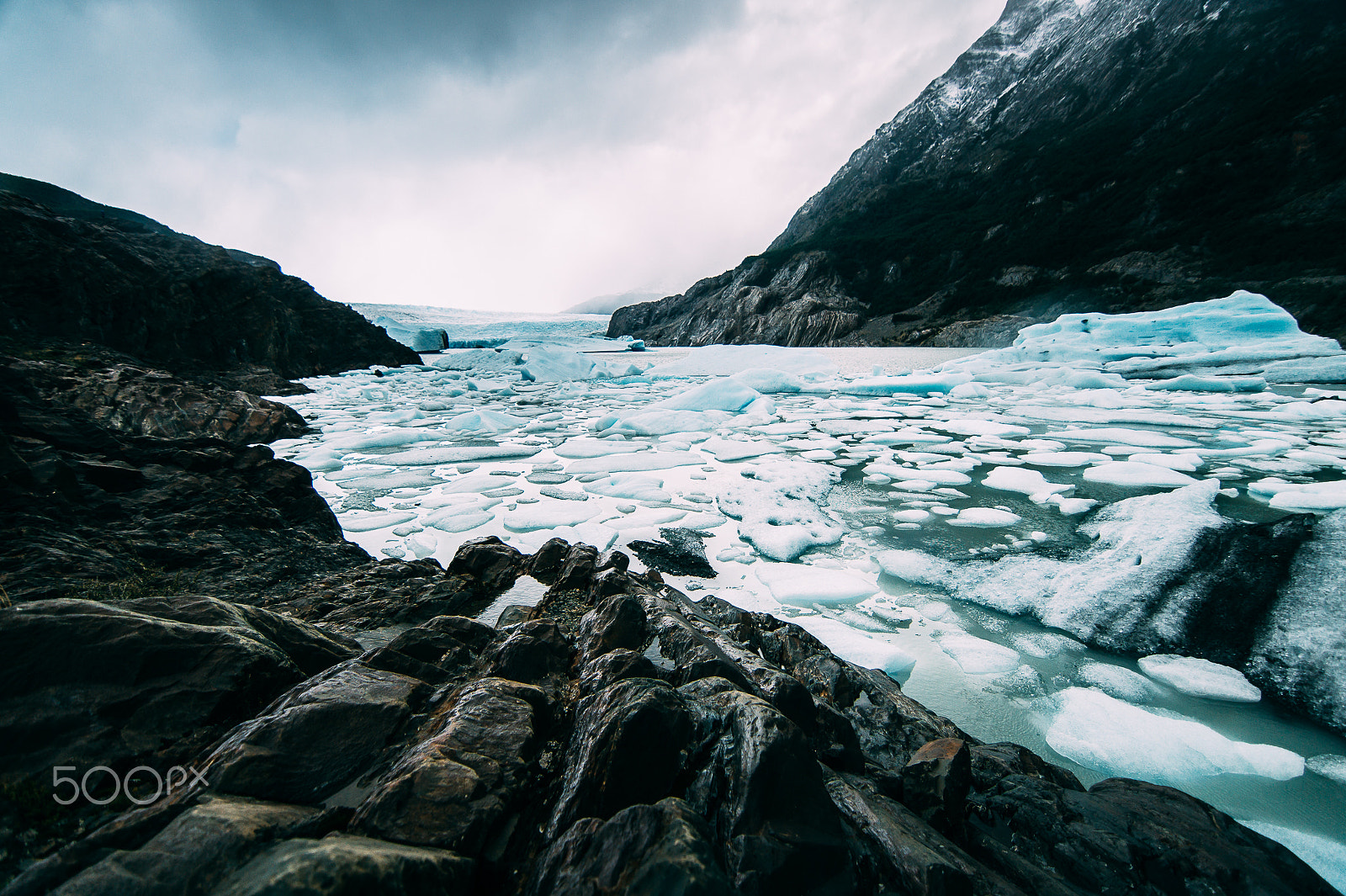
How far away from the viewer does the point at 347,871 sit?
2.42 feet

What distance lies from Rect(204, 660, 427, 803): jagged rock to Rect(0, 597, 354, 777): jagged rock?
13 centimetres

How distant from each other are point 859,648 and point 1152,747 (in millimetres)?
951

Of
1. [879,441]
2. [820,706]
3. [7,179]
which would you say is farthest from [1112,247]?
[7,179]

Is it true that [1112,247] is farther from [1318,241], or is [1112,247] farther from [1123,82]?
[1123,82]

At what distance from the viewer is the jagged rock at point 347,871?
710 mm

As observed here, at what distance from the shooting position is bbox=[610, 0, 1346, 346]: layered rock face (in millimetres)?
25250

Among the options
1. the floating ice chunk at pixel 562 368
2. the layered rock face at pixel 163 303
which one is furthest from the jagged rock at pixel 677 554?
the floating ice chunk at pixel 562 368

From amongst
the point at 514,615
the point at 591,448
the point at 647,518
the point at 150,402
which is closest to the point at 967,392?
the point at 591,448

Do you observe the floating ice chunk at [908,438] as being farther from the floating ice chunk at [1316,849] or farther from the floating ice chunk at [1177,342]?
the floating ice chunk at [1177,342]

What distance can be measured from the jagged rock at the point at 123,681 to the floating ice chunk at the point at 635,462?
3.75m

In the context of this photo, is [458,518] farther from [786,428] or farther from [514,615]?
[786,428]

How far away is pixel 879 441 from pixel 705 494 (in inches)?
120

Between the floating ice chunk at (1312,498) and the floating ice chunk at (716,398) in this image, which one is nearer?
the floating ice chunk at (1312,498)

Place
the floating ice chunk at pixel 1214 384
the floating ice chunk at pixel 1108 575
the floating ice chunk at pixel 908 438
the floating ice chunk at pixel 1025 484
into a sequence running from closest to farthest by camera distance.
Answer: the floating ice chunk at pixel 1108 575 → the floating ice chunk at pixel 1025 484 → the floating ice chunk at pixel 908 438 → the floating ice chunk at pixel 1214 384
